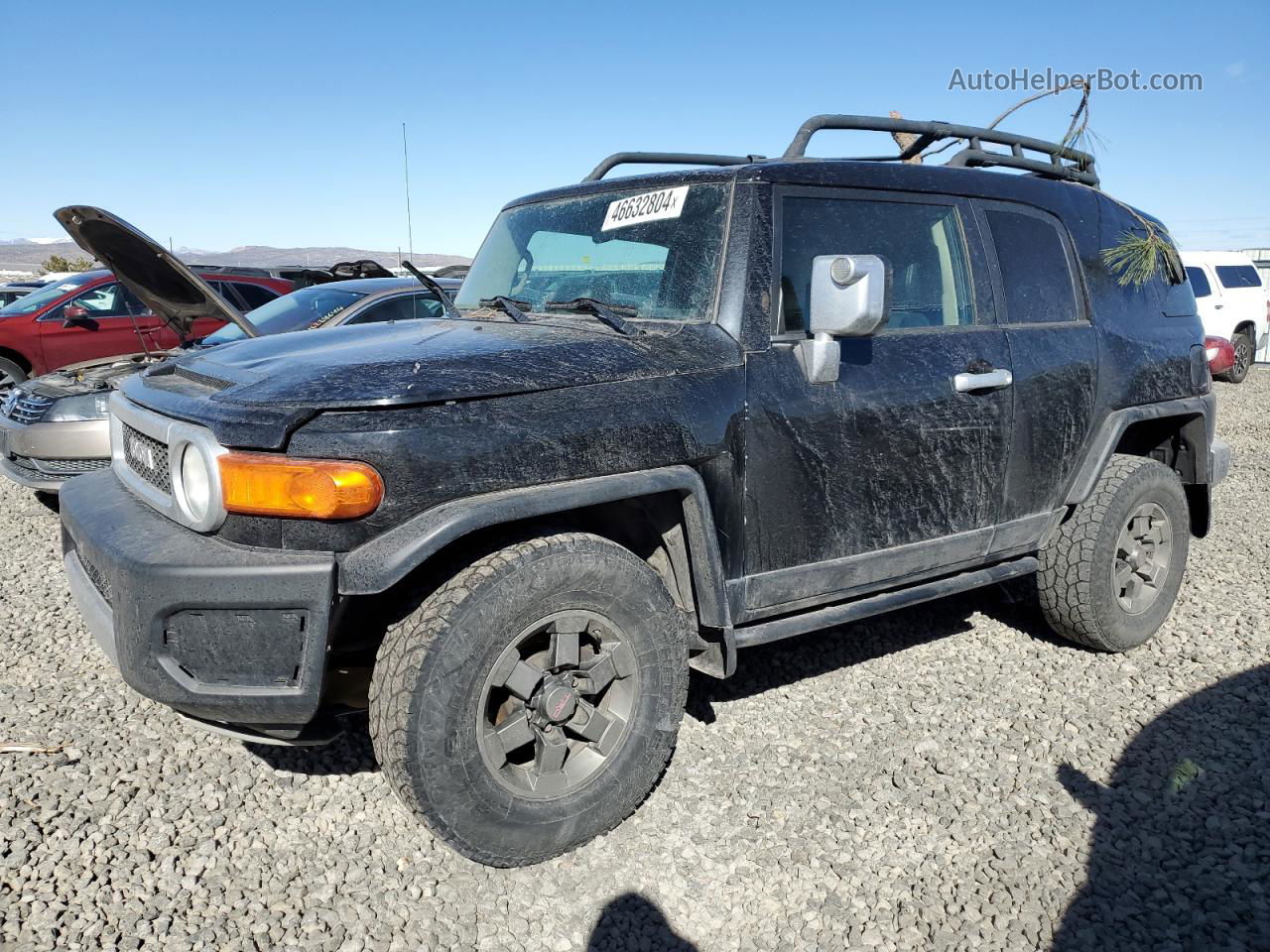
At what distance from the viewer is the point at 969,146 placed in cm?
381

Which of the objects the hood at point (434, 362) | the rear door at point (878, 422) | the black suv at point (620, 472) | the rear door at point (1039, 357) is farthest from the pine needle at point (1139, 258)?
the hood at point (434, 362)

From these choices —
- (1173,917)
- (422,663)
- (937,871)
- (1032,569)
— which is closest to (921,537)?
(1032,569)

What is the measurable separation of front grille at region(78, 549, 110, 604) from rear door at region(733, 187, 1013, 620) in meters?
1.81

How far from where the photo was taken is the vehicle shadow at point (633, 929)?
2311 mm

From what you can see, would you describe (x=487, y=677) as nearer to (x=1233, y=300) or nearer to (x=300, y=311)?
(x=300, y=311)

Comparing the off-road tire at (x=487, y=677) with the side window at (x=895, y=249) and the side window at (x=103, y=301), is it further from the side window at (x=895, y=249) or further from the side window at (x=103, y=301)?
the side window at (x=103, y=301)

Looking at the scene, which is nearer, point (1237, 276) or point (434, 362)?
point (434, 362)

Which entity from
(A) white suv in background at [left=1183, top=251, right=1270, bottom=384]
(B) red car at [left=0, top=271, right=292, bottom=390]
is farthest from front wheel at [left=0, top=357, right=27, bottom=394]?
(A) white suv in background at [left=1183, top=251, right=1270, bottom=384]

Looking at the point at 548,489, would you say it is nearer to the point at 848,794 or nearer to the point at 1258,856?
the point at 848,794

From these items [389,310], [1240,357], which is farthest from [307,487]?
[1240,357]

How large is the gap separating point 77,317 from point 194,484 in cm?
864

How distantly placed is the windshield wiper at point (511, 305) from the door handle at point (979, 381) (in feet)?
5.03

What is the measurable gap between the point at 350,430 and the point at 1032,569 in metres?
2.89

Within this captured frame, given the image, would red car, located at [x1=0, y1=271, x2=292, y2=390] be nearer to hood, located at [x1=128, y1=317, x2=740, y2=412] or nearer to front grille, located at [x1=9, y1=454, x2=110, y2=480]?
front grille, located at [x1=9, y1=454, x2=110, y2=480]
